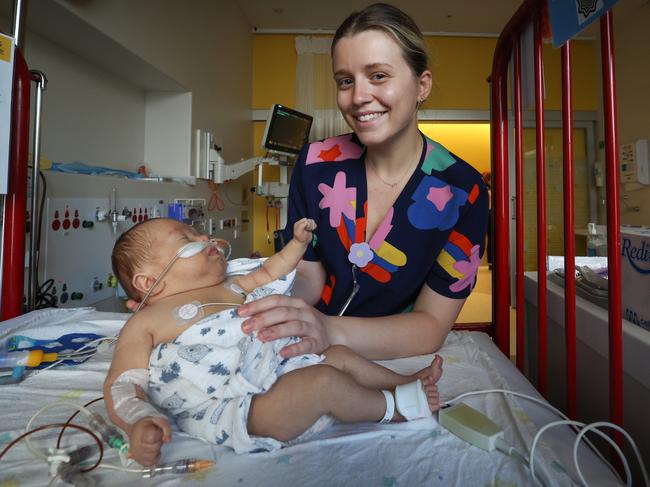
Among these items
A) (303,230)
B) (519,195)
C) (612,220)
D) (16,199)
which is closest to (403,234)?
(303,230)

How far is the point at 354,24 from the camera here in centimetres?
103

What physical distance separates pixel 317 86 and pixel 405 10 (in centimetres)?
105

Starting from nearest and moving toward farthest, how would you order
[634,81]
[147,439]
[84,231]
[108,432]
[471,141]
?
[147,439] → [108,432] → [84,231] → [634,81] → [471,141]

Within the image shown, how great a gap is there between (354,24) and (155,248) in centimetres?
73

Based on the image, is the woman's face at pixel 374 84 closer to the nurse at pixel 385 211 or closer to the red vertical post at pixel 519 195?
the nurse at pixel 385 211

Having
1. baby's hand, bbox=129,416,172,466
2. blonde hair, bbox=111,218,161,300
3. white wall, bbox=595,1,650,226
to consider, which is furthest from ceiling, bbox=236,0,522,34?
baby's hand, bbox=129,416,172,466

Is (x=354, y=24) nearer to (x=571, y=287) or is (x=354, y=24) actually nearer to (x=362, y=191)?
(x=362, y=191)

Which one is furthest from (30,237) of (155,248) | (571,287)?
(571,287)

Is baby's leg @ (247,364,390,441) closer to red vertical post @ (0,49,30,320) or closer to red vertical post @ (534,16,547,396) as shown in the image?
red vertical post @ (534,16,547,396)

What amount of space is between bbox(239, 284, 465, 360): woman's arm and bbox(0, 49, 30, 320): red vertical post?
829mm

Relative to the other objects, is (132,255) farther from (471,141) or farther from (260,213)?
(471,141)

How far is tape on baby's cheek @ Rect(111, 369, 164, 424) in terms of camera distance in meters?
0.62

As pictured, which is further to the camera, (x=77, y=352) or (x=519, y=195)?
(x=519, y=195)

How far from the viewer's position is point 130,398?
0.65 metres
